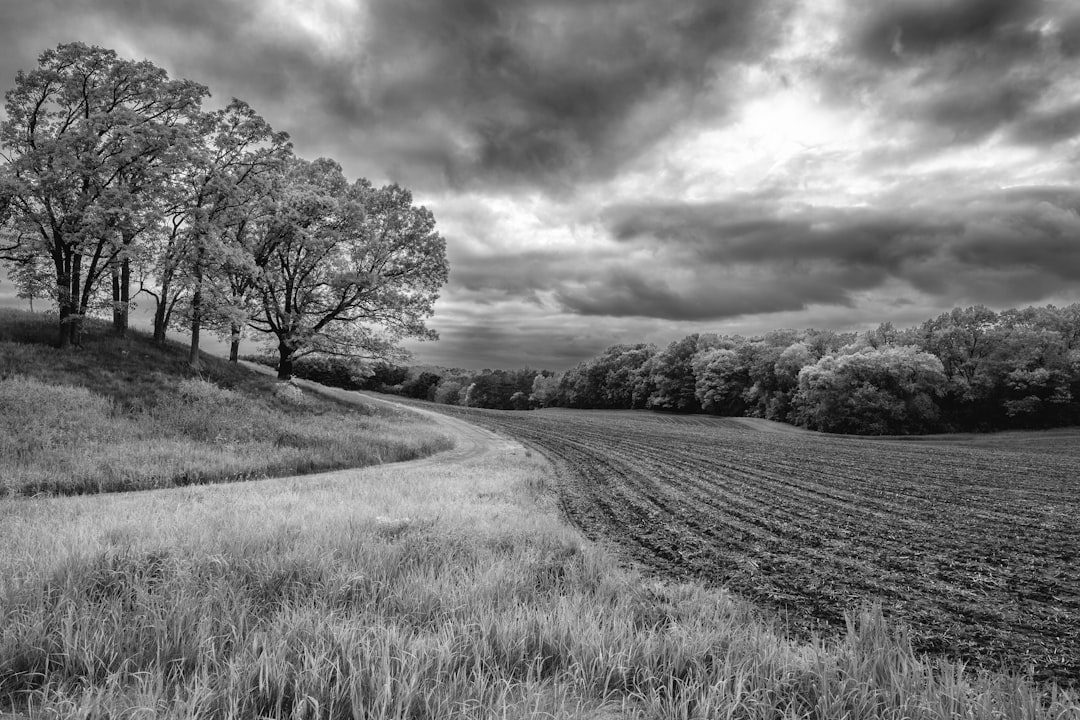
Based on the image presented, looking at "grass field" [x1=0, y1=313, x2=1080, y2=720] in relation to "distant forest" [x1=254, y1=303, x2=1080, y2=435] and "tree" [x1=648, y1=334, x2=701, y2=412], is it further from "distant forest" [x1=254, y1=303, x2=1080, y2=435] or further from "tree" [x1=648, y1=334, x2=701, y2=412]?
"tree" [x1=648, y1=334, x2=701, y2=412]

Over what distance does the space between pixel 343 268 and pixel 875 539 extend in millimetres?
30504

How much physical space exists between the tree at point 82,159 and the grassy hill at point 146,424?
10.6 ft

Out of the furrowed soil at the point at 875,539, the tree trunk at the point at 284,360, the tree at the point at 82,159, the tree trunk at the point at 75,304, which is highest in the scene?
the tree at the point at 82,159

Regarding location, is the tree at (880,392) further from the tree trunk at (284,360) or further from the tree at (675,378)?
the tree trunk at (284,360)

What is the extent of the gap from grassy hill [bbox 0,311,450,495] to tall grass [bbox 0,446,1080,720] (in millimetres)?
9437

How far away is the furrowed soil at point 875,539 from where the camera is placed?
24.1 feet

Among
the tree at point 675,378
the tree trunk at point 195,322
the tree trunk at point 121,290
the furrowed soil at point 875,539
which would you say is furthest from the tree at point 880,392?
the tree trunk at point 121,290

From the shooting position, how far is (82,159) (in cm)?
2128

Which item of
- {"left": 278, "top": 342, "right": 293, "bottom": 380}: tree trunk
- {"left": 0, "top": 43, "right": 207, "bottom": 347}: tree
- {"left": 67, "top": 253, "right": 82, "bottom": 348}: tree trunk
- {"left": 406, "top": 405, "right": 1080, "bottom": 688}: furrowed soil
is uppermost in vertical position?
{"left": 0, "top": 43, "right": 207, "bottom": 347}: tree

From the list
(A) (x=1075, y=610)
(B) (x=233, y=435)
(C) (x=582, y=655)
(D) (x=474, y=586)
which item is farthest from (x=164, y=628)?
(B) (x=233, y=435)

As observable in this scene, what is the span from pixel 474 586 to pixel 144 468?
14871 millimetres

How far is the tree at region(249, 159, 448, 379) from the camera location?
30562 mm

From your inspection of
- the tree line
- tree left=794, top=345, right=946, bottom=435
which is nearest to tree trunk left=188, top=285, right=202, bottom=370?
the tree line

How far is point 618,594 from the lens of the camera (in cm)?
627
